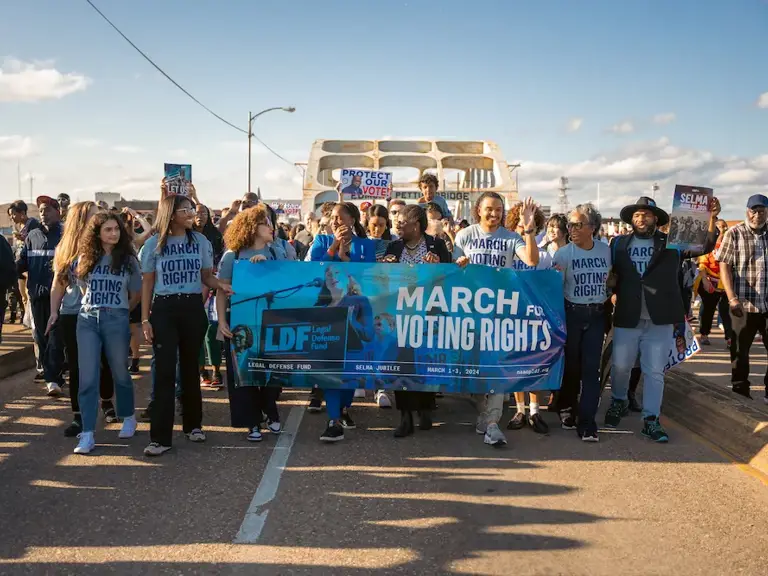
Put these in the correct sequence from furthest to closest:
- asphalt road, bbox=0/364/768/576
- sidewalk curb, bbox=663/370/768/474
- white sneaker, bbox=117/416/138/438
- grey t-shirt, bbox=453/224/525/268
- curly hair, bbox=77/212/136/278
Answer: grey t-shirt, bbox=453/224/525/268 < white sneaker, bbox=117/416/138/438 < curly hair, bbox=77/212/136/278 < sidewalk curb, bbox=663/370/768/474 < asphalt road, bbox=0/364/768/576

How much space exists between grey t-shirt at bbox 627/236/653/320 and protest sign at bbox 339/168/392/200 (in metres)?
9.54

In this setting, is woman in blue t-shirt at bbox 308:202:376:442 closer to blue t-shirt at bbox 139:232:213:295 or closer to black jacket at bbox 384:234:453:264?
black jacket at bbox 384:234:453:264

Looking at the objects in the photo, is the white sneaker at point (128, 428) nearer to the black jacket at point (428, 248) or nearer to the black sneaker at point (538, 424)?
the black jacket at point (428, 248)

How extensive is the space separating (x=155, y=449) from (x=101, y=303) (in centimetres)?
123

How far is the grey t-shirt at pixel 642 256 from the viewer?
20.7 feet

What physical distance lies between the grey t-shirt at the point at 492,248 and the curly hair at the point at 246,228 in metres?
1.73

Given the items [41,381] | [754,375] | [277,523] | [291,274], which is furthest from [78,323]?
[754,375]

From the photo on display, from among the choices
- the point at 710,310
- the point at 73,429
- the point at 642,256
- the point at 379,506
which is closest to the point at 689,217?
the point at 642,256

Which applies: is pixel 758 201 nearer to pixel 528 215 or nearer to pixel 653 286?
pixel 653 286

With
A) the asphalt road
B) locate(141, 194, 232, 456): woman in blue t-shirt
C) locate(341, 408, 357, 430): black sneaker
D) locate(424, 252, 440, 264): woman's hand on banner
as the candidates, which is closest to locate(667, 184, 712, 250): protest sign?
the asphalt road

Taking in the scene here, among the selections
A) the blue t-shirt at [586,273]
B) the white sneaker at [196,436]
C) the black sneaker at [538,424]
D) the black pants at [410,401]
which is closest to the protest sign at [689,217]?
the blue t-shirt at [586,273]

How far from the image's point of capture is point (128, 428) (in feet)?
19.8

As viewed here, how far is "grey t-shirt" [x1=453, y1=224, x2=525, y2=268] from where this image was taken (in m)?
6.32

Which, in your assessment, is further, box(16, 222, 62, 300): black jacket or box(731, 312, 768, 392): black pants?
box(16, 222, 62, 300): black jacket
